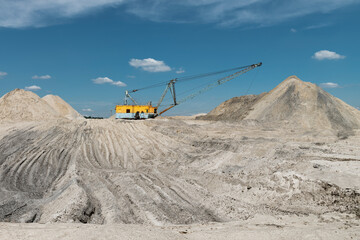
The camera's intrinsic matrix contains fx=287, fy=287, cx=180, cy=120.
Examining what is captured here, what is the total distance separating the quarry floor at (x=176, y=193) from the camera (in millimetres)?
5602

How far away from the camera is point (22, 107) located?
86.7ft

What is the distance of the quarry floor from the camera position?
18.4 feet

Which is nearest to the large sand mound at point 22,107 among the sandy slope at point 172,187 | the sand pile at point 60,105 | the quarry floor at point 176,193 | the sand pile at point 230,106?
the sandy slope at point 172,187

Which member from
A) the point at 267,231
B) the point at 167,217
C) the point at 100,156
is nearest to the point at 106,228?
the point at 167,217

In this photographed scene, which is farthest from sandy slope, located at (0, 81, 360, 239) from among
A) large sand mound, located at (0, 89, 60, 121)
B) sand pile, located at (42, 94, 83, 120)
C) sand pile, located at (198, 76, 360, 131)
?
sand pile, located at (42, 94, 83, 120)

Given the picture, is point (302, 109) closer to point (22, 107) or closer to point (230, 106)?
point (230, 106)

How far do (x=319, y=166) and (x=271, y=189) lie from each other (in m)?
2.32

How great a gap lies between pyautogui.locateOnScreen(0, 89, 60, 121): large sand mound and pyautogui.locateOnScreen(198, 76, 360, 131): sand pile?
809 inches

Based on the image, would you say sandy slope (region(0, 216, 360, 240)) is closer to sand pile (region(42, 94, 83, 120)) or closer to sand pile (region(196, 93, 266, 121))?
sand pile (region(196, 93, 266, 121))

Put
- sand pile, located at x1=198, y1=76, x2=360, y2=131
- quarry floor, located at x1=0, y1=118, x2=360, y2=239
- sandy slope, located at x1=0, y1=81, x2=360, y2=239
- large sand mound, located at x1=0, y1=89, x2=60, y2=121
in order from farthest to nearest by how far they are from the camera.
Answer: sand pile, located at x1=198, y1=76, x2=360, y2=131, large sand mound, located at x1=0, y1=89, x2=60, y2=121, sandy slope, located at x1=0, y1=81, x2=360, y2=239, quarry floor, located at x1=0, y1=118, x2=360, y2=239

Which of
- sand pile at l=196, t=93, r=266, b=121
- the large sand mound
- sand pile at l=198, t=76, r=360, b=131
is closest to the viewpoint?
the large sand mound

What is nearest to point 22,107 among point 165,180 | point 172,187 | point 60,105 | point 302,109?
point 165,180

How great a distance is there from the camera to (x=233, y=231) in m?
5.68

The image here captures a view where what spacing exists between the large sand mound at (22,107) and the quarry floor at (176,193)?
7.94 meters
